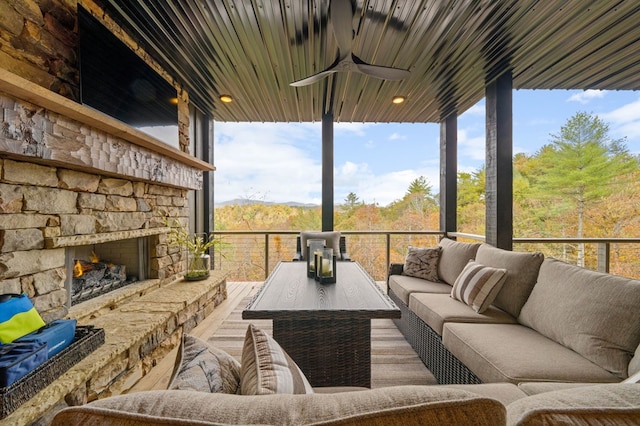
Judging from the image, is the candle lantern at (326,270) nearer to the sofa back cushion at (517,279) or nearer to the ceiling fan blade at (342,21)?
the sofa back cushion at (517,279)

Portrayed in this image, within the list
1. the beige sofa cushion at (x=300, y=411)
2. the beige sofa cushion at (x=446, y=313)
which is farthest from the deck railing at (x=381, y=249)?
the beige sofa cushion at (x=300, y=411)

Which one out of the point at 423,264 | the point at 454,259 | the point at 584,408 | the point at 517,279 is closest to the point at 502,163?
the point at 454,259

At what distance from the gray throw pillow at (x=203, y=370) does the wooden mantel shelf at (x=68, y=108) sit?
1.54 m

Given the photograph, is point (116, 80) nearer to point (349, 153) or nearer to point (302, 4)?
point (302, 4)

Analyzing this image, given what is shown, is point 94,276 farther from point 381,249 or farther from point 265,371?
point 381,249

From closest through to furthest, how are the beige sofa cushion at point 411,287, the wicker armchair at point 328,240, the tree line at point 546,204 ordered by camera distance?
the beige sofa cushion at point 411,287 → the wicker armchair at point 328,240 → the tree line at point 546,204

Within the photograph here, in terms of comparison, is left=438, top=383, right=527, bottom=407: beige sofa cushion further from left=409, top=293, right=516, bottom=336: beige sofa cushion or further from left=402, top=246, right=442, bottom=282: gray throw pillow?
left=402, top=246, right=442, bottom=282: gray throw pillow

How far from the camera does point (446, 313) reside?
1.96m

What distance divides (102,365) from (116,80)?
2.06m

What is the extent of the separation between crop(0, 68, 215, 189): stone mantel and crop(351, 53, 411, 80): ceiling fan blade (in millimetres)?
1906

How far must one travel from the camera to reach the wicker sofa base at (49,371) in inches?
43.8

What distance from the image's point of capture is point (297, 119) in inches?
186

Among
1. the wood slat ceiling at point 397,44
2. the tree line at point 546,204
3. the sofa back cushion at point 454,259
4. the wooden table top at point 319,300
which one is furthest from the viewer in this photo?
the tree line at point 546,204

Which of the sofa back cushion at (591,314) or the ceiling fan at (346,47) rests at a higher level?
the ceiling fan at (346,47)
